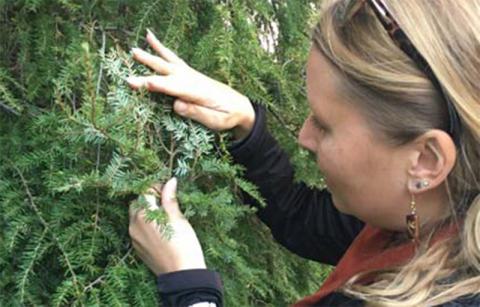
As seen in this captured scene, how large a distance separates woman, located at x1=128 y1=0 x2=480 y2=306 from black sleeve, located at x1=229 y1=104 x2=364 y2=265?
13cm

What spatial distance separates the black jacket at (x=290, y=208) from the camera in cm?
167

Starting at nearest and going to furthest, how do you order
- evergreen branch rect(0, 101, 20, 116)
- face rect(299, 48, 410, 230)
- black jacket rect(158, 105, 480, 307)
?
face rect(299, 48, 410, 230)
evergreen branch rect(0, 101, 20, 116)
black jacket rect(158, 105, 480, 307)

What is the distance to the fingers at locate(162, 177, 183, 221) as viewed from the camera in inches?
55.9

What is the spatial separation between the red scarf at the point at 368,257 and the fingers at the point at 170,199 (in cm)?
27

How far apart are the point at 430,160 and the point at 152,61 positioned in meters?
0.44

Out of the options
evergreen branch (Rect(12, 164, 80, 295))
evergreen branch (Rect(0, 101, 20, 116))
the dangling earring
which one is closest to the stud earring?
the dangling earring

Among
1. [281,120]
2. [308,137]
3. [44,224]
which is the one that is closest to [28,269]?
[44,224]

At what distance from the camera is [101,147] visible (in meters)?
1.42

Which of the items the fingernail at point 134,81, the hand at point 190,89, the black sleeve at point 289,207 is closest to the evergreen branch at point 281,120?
the black sleeve at point 289,207

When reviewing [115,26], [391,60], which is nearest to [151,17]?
[115,26]

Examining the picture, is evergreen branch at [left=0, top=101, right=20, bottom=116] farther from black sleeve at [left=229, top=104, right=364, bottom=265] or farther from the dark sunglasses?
the dark sunglasses

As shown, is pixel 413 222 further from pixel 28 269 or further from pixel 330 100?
pixel 28 269

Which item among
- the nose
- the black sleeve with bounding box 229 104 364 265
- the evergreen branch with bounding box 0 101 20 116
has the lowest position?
the black sleeve with bounding box 229 104 364 265

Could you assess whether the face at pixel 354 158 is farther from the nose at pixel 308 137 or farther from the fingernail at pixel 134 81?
the fingernail at pixel 134 81
